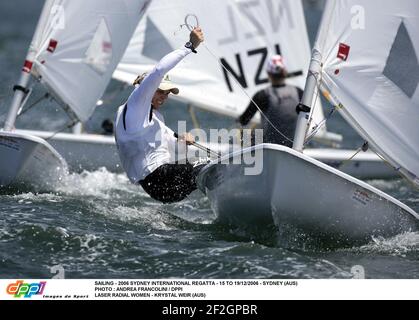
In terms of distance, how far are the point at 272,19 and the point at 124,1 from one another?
2045mm

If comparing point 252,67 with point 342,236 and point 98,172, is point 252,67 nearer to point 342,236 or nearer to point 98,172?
point 98,172

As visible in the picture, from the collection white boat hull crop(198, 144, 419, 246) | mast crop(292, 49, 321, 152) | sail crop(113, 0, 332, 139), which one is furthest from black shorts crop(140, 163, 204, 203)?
sail crop(113, 0, 332, 139)

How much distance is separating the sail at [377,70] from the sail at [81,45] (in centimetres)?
213

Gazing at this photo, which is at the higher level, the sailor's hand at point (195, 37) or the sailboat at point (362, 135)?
the sailor's hand at point (195, 37)

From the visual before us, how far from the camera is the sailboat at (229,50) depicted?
821 cm

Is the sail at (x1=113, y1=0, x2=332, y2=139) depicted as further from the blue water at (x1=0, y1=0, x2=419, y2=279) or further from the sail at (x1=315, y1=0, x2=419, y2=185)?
the sail at (x1=315, y1=0, x2=419, y2=185)

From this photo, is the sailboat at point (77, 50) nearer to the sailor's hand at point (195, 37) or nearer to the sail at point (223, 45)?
the sail at point (223, 45)

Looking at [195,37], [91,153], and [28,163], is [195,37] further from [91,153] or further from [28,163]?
[91,153]

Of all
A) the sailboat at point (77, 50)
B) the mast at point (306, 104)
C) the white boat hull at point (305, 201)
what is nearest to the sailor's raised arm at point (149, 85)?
the white boat hull at point (305, 201)

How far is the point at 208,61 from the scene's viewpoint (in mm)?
8430

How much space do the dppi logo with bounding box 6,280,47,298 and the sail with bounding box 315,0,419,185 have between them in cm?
208

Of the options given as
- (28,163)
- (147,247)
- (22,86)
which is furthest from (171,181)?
(22,86)

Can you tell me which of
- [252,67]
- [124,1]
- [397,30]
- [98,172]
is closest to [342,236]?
[397,30]

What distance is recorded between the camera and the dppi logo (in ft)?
13.5
